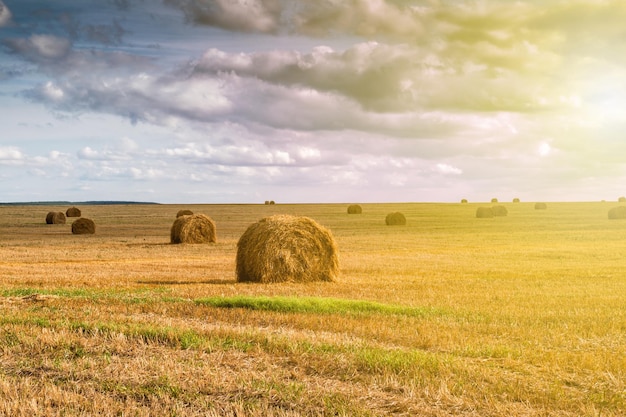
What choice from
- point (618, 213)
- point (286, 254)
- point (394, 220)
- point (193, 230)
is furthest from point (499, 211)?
point (286, 254)

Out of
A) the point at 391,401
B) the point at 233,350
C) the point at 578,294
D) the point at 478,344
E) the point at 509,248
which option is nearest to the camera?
the point at 391,401

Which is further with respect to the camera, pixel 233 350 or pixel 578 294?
pixel 578 294

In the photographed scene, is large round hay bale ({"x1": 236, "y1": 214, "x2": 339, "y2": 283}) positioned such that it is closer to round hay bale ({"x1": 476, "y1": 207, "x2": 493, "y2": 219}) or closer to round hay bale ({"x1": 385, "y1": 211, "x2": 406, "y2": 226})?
round hay bale ({"x1": 385, "y1": 211, "x2": 406, "y2": 226})

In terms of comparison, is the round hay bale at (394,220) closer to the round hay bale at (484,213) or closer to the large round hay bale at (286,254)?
the round hay bale at (484,213)

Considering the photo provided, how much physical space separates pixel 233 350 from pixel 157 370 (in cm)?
142

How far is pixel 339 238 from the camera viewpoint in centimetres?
4509

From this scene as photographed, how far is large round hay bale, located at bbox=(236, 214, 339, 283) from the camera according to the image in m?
20.9

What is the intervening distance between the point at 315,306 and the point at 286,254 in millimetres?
7694

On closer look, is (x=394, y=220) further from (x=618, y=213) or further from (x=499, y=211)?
(x=618, y=213)

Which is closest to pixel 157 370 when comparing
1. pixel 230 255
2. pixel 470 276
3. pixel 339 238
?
pixel 470 276

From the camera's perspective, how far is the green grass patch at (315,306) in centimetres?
1316

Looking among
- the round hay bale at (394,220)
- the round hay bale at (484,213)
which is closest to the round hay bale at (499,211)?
the round hay bale at (484,213)

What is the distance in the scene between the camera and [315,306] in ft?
44.1

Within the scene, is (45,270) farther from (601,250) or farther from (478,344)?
(601,250)
